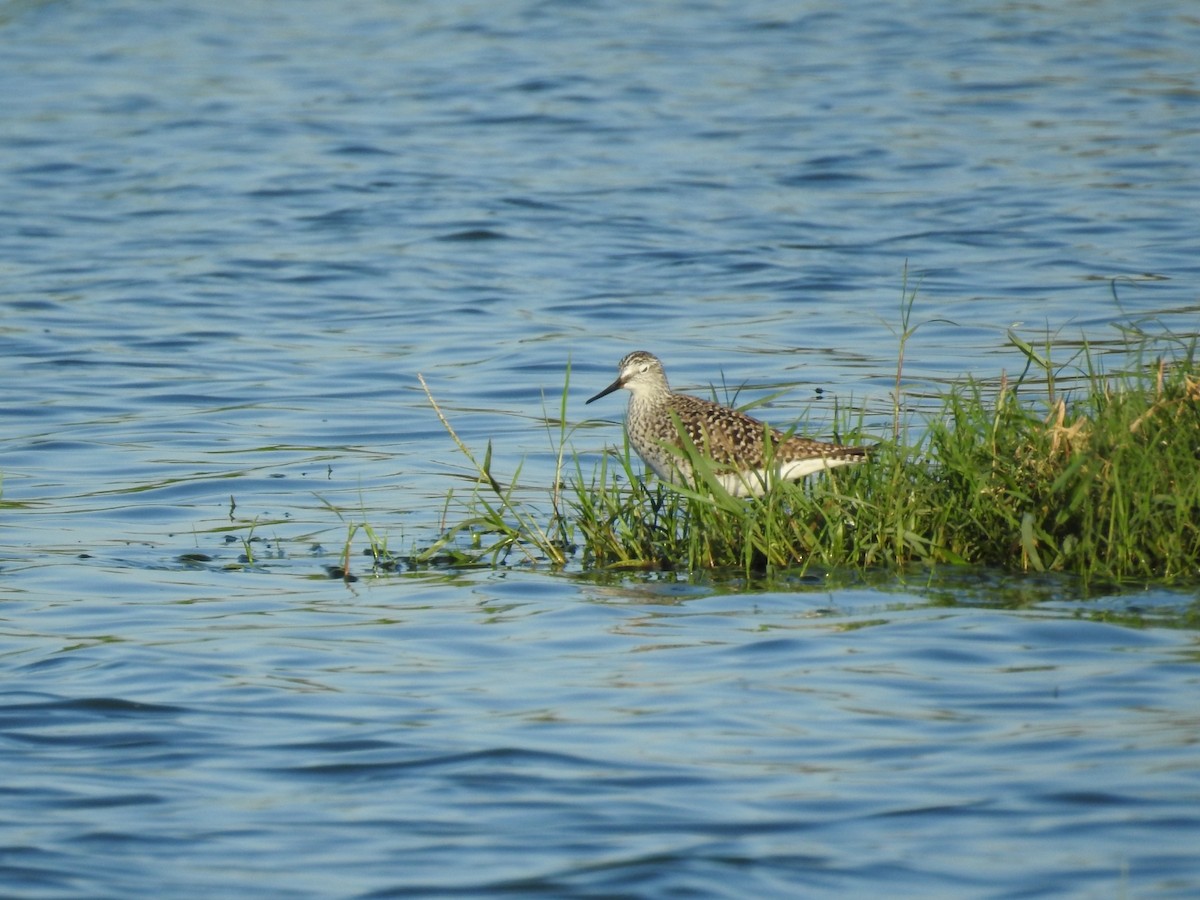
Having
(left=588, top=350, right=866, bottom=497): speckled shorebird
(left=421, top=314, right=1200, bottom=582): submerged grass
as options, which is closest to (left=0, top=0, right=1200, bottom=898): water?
(left=421, top=314, right=1200, bottom=582): submerged grass

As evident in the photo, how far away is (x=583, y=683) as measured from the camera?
664cm

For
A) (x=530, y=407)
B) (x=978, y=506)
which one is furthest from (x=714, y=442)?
(x=530, y=407)

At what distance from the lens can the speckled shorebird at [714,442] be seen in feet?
26.3

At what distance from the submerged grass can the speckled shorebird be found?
0.36ft

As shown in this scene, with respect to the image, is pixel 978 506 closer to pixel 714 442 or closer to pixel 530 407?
pixel 714 442

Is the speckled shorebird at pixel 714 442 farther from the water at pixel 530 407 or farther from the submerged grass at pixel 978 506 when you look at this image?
the water at pixel 530 407

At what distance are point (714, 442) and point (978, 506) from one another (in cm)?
137

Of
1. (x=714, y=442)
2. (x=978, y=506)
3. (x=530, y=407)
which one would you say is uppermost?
(x=714, y=442)

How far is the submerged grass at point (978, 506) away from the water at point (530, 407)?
210 mm

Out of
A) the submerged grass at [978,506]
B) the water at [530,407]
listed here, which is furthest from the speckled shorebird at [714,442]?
the water at [530,407]

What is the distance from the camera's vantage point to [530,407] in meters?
12.2

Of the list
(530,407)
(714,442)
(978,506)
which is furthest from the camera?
(530,407)

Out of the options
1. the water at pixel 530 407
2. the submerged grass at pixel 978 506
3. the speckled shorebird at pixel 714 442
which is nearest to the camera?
the water at pixel 530 407

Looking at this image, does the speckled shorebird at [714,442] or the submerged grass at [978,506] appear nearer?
the submerged grass at [978,506]
